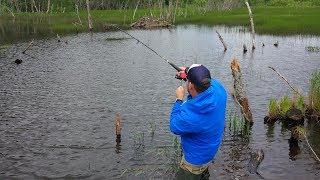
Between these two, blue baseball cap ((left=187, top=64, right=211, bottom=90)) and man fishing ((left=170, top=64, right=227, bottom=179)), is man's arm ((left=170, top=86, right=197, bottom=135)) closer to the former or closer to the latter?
man fishing ((left=170, top=64, right=227, bottom=179))

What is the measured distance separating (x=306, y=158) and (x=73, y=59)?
31.3 m

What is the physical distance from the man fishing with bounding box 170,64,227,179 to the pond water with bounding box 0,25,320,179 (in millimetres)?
6359

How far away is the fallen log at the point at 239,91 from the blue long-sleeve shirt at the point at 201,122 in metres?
10.6

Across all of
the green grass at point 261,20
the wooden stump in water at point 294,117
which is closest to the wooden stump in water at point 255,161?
the wooden stump in water at point 294,117

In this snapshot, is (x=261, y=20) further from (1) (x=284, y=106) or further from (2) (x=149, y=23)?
(1) (x=284, y=106)

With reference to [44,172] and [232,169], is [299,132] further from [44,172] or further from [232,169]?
[44,172]

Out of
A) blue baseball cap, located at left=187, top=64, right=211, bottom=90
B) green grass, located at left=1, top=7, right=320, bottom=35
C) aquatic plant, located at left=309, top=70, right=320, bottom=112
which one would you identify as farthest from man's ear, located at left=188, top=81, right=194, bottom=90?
green grass, located at left=1, top=7, right=320, bottom=35

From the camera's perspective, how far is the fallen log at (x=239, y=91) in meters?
18.4

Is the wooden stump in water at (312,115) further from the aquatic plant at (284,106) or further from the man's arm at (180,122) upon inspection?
the man's arm at (180,122)

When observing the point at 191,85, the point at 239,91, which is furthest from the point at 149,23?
the point at 191,85

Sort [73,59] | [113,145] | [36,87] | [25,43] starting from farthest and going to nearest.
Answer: [25,43] → [73,59] → [36,87] → [113,145]

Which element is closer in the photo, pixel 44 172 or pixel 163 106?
pixel 44 172

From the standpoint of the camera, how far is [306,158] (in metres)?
15.8

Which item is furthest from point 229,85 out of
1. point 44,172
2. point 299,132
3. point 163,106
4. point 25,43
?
point 25,43
